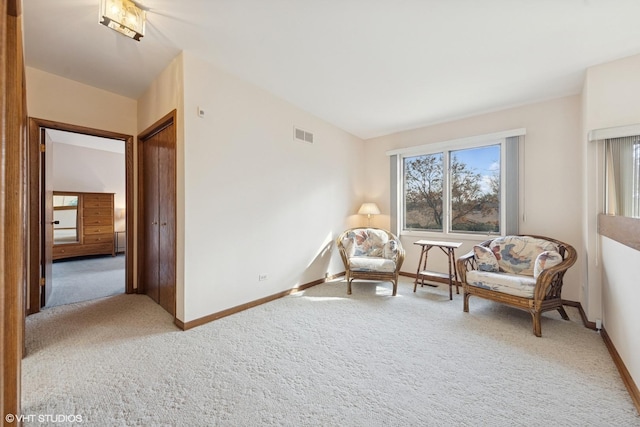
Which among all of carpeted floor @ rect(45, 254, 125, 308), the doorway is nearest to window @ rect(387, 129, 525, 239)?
carpeted floor @ rect(45, 254, 125, 308)

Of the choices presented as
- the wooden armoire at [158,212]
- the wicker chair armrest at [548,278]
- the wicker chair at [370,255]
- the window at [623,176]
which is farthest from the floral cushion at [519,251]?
the wooden armoire at [158,212]

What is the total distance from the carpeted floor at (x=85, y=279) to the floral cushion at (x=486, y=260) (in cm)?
485

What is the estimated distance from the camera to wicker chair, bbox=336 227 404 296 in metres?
3.60

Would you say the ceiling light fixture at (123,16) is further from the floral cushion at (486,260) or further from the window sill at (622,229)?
the floral cushion at (486,260)

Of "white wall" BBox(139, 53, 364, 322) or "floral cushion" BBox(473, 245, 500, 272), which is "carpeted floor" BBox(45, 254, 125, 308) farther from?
"floral cushion" BBox(473, 245, 500, 272)

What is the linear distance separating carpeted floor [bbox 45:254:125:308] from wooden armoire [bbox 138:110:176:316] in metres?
0.70

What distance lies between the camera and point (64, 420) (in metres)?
1.48

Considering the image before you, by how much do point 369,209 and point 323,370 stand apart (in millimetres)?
3102

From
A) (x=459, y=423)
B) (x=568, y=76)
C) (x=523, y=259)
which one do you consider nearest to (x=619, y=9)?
(x=568, y=76)

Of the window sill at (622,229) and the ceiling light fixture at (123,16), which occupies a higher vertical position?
the ceiling light fixture at (123,16)

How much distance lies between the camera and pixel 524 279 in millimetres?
2674

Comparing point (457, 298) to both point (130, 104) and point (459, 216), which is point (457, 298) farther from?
point (130, 104)

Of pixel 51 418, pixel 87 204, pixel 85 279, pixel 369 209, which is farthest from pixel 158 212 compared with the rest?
pixel 87 204

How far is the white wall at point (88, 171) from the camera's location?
19.7 ft
